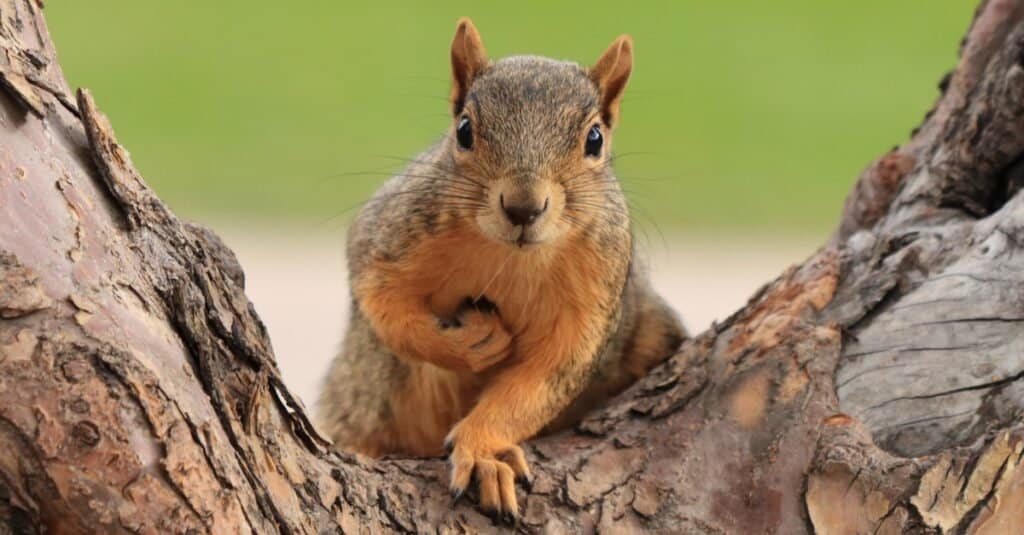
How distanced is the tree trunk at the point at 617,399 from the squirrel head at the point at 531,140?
245mm

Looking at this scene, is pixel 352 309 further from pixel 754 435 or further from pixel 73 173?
pixel 73 173

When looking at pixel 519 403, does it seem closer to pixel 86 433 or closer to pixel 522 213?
pixel 522 213

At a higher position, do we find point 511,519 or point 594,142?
point 594,142

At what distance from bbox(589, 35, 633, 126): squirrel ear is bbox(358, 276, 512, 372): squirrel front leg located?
32 cm

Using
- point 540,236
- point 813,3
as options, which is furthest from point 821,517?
point 813,3

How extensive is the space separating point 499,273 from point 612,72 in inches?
12.5

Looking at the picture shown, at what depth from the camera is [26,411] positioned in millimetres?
1000

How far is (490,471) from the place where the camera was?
1415mm

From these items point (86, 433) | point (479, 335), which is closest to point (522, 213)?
point (479, 335)

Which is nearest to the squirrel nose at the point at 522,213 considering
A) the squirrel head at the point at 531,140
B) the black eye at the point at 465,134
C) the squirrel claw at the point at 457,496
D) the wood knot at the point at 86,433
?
the squirrel head at the point at 531,140

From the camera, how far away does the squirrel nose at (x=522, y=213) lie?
4.69 ft

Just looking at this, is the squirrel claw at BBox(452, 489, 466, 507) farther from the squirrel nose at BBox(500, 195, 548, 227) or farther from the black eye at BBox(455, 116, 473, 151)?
the black eye at BBox(455, 116, 473, 151)

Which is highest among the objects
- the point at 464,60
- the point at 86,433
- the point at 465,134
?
the point at 464,60

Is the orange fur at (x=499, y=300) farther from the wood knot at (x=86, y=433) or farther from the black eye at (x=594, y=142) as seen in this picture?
the wood knot at (x=86, y=433)
